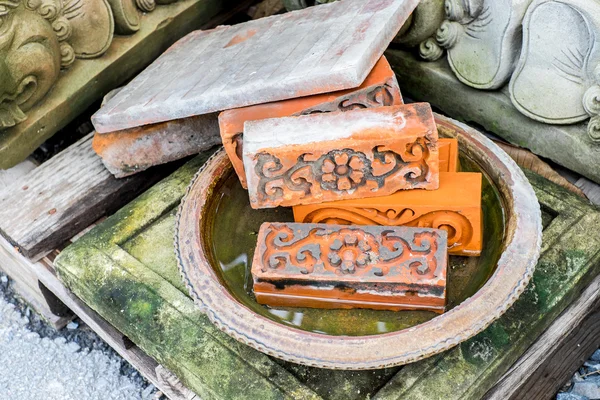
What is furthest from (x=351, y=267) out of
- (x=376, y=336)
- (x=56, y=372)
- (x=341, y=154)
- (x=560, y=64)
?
(x=56, y=372)

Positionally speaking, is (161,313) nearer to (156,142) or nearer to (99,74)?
(156,142)

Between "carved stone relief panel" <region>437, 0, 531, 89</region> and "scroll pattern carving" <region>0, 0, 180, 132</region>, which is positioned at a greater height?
"scroll pattern carving" <region>0, 0, 180, 132</region>

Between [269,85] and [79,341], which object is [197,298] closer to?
[269,85]

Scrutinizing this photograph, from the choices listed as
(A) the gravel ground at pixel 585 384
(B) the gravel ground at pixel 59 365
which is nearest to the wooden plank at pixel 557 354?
(A) the gravel ground at pixel 585 384

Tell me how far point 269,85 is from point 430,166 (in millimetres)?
558

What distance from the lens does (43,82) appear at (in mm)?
2678

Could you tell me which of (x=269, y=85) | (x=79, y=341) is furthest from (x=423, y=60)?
(x=79, y=341)

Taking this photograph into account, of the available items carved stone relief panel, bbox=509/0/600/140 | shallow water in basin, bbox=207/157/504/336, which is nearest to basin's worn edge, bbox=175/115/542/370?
shallow water in basin, bbox=207/157/504/336

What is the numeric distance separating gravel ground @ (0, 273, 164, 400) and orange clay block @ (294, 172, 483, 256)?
1.08m

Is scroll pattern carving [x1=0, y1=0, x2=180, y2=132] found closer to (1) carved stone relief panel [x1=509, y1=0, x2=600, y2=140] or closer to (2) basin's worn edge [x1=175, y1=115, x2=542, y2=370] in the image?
(2) basin's worn edge [x1=175, y1=115, x2=542, y2=370]

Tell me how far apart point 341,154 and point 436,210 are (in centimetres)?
33

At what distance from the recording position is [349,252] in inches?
75.9

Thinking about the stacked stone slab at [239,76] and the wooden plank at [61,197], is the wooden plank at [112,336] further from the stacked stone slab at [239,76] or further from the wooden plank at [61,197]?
the stacked stone slab at [239,76]

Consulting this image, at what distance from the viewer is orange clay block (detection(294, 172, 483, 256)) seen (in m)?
2.02
